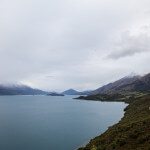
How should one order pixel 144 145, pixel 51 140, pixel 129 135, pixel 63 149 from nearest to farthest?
pixel 144 145
pixel 129 135
pixel 63 149
pixel 51 140

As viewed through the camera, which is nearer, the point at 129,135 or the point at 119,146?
the point at 119,146

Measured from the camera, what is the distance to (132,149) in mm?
53531

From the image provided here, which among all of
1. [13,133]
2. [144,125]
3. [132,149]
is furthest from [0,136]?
[132,149]

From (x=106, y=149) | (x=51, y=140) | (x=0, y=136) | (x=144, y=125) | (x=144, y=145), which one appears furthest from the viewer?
(x=0, y=136)

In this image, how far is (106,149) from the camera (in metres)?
57.8

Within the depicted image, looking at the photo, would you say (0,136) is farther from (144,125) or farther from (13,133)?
(144,125)

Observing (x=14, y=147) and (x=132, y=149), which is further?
(x=14, y=147)

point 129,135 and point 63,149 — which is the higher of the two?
point 129,135

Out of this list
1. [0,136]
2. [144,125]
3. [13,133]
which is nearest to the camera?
[144,125]

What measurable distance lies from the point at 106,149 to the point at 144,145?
7983 millimetres

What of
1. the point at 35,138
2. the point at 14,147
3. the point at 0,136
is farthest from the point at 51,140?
the point at 0,136

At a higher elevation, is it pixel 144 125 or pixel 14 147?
pixel 144 125

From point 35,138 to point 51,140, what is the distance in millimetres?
6831

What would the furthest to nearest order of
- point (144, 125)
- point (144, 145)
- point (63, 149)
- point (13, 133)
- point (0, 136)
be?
point (13, 133) → point (0, 136) → point (63, 149) → point (144, 125) → point (144, 145)
